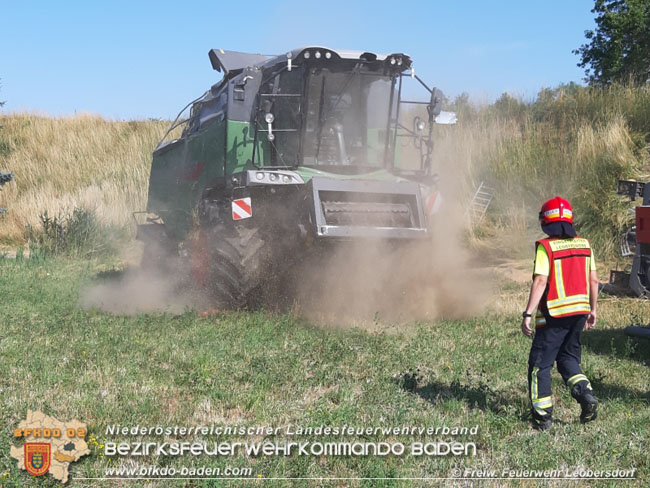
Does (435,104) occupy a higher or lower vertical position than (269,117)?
higher

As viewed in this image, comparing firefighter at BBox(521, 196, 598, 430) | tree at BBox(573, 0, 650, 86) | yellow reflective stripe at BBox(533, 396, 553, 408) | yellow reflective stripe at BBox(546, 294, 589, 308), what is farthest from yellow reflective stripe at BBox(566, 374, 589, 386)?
tree at BBox(573, 0, 650, 86)

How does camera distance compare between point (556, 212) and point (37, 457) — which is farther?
point (556, 212)

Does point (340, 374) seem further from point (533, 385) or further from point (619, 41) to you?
point (619, 41)

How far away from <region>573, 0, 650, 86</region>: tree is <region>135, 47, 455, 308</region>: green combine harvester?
14.2 metres

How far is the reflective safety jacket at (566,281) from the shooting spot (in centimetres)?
466

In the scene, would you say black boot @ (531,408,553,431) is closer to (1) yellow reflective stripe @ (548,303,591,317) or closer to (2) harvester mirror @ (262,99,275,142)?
(1) yellow reflective stripe @ (548,303,591,317)

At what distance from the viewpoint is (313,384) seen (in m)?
5.30

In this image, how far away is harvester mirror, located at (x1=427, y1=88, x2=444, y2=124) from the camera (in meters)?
8.71

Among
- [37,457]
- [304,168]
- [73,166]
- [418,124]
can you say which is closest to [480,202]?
[418,124]

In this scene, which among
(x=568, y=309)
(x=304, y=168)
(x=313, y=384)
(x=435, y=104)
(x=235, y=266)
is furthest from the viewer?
(x=435, y=104)

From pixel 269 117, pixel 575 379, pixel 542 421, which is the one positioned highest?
pixel 269 117

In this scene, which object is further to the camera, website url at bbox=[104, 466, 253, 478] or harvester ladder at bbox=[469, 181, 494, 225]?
harvester ladder at bbox=[469, 181, 494, 225]

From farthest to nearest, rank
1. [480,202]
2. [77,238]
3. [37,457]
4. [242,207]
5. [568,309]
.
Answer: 1. [480,202]
2. [77,238]
3. [242,207]
4. [568,309]
5. [37,457]

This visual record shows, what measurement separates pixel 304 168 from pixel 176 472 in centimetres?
513
